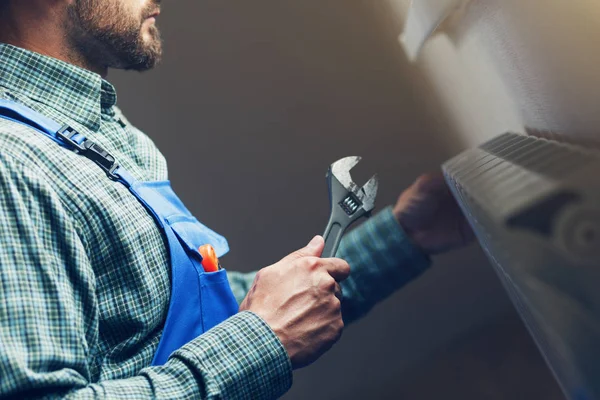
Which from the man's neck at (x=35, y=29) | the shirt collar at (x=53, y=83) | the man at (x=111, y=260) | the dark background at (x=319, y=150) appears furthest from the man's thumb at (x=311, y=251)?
the man's neck at (x=35, y=29)

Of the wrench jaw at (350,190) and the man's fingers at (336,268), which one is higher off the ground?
the wrench jaw at (350,190)

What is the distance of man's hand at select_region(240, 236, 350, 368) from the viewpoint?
626 mm

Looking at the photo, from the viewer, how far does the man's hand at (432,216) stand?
0.72 m

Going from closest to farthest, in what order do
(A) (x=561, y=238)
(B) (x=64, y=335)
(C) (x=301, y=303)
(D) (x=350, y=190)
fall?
(A) (x=561, y=238), (B) (x=64, y=335), (C) (x=301, y=303), (D) (x=350, y=190)

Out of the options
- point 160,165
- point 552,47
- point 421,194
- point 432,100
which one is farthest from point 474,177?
point 160,165

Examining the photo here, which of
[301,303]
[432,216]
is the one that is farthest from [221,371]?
[432,216]

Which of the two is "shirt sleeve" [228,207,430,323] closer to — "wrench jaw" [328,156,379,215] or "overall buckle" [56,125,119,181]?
"wrench jaw" [328,156,379,215]

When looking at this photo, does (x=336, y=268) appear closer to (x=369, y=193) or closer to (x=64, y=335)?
(x=369, y=193)

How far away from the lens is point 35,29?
2.63ft

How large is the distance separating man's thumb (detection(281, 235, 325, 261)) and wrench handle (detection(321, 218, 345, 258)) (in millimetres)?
23

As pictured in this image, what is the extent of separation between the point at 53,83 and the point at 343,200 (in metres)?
0.38

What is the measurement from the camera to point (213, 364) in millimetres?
576

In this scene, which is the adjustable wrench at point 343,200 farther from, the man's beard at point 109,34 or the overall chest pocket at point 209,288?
the man's beard at point 109,34

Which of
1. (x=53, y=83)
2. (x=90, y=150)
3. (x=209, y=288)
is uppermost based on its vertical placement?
(x=53, y=83)
